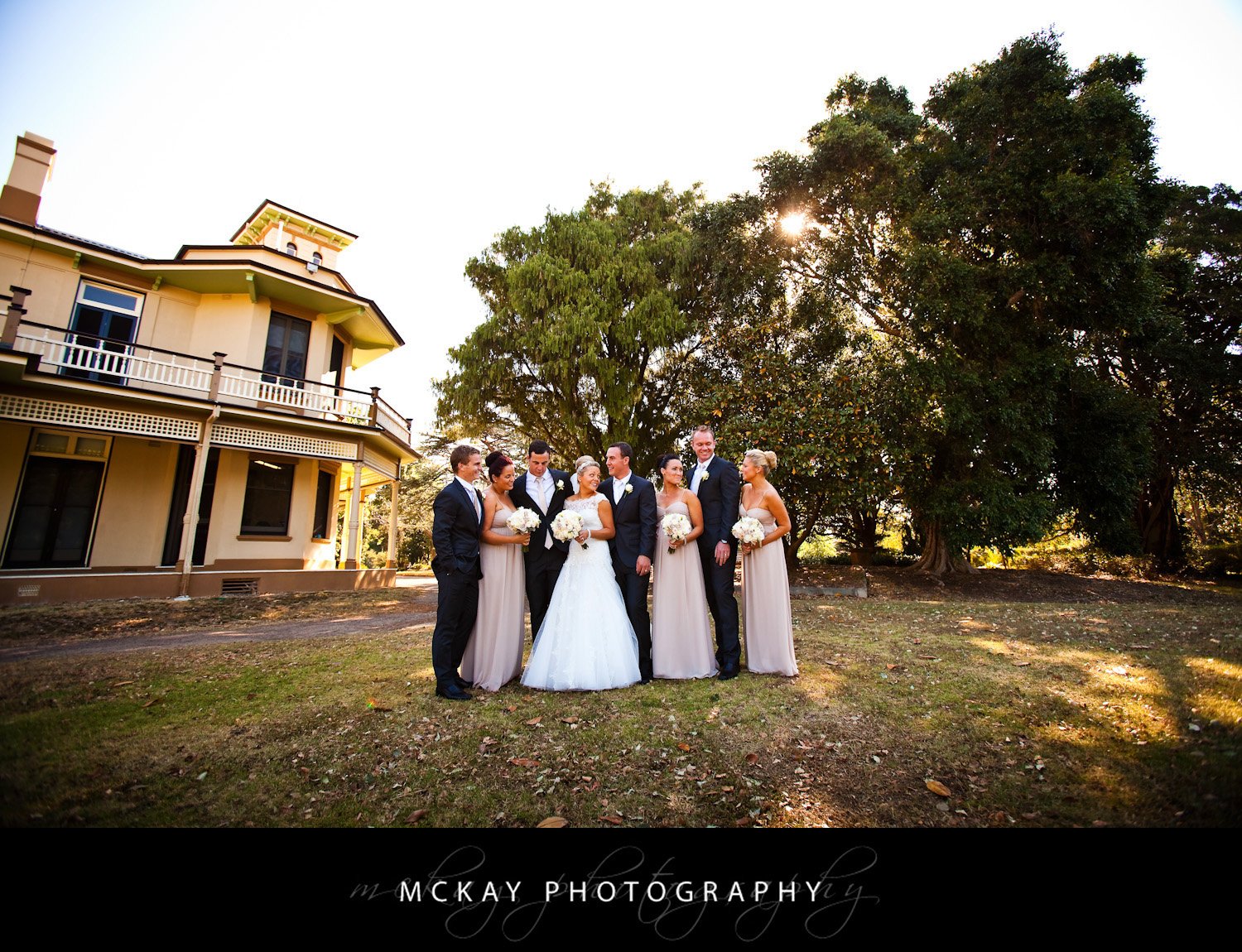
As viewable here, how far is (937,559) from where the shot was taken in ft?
56.2

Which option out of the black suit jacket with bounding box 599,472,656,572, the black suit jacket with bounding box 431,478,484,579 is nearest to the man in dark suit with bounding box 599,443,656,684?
the black suit jacket with bounding box 599,472,656,572

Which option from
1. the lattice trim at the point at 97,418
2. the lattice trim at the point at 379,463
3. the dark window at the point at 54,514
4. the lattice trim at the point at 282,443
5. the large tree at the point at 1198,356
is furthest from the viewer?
the large tree at the point at 1198,356

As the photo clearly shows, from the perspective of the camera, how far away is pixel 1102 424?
47.2 ft

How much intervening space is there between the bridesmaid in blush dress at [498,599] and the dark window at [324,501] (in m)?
13.5

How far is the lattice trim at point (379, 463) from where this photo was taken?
15.8 m

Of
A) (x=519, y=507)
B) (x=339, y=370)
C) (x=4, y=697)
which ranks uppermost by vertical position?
(x=339, y=370)

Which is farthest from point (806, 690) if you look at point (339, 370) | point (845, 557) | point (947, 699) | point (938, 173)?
point (845, 557)

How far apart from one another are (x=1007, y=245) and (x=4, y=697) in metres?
18.3

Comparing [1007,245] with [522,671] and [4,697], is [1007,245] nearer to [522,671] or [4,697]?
[522,671]

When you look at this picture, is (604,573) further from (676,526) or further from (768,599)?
(768,599)

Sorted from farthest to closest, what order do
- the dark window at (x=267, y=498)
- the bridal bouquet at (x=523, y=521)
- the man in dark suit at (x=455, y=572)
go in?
the dark window at (x=267, y=498)
the bridal bouquet at (x=523, y=521)
the man in dark suit at (x=455, y=572)

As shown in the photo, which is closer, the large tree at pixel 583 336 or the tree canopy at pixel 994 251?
the tree canopy at pixel 994 251

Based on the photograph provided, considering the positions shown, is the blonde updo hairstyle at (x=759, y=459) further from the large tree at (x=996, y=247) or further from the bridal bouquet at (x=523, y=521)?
the large tree at (x=996, y=247)

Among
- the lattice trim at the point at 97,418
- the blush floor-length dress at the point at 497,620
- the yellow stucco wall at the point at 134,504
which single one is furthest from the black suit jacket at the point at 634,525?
the yellow stucco wall at the point at 134,504
